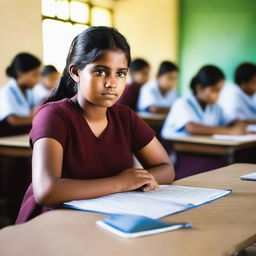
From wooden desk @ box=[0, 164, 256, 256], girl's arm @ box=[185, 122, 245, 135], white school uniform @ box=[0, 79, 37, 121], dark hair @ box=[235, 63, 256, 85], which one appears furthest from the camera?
dark hair @ box=[235, 63, 256, 85]

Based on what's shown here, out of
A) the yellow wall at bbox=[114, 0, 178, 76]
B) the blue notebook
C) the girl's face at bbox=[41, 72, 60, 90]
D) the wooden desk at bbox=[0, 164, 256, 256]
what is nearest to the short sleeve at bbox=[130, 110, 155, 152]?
the wooden desk at bbox=[0, 164, 256, 256]

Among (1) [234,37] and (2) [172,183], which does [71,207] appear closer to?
(2) [172,183]

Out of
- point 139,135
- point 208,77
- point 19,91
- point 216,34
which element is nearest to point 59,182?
point 139,135

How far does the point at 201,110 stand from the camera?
3.81 metres

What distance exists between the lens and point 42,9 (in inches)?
86.0

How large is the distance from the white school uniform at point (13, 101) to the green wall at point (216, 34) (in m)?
3.84

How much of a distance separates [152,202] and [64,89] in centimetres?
62

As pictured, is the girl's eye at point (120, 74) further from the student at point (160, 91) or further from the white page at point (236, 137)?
the student at point (160, 91)

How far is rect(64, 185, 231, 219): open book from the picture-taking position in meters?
1.25

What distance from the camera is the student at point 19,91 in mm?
3830

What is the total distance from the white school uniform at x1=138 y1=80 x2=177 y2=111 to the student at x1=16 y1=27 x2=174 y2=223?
161 inches

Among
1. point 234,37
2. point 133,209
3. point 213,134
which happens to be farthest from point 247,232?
point 234,37

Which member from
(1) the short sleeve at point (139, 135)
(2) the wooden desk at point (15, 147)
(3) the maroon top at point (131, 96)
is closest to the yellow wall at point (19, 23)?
(1) the short sleeve at point (139, 135)

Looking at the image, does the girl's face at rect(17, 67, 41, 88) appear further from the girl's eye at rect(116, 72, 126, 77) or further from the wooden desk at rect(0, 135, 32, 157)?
the girl's eye at rect(116, 72, 126, 77)
